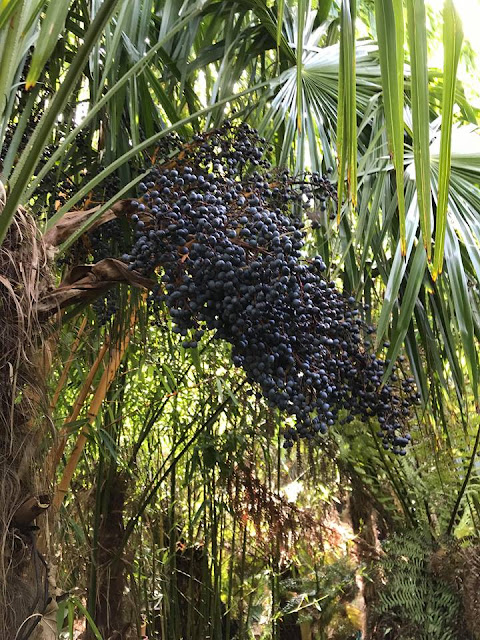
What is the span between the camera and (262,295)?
102cm

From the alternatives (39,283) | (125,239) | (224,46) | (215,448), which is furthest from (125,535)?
(224,46)

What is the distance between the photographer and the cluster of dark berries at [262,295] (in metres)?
1.03

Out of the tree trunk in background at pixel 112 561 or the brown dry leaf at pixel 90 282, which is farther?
the tree trunk in background at pixel 112 561

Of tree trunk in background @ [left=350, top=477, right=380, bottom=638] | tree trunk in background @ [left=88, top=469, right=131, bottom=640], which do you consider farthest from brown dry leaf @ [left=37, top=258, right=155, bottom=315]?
tree trunk in background @ [left=350, top=477, right=380, bottom=638]

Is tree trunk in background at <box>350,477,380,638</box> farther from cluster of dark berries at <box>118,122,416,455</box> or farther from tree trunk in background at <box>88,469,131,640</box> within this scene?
cluster of dark berries at <box>118,122,416,455</box>

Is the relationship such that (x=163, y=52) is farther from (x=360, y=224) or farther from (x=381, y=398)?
(x=381, y=398)

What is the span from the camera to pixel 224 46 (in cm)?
171

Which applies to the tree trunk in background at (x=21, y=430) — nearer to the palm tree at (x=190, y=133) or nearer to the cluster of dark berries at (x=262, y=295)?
the palm tree at (x=190, y=133)

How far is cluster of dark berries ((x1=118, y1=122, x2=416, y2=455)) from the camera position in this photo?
3.38ft

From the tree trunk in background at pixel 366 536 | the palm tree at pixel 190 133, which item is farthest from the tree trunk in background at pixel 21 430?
the tree trunk in background at pixel 366 536

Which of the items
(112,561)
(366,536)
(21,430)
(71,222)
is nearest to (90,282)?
(71,222)

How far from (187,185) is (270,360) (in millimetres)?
360

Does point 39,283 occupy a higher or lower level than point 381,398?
higher

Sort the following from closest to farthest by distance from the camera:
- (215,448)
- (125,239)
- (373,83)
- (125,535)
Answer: (125,239) → (373,83) → (125,535) → (215,448)
